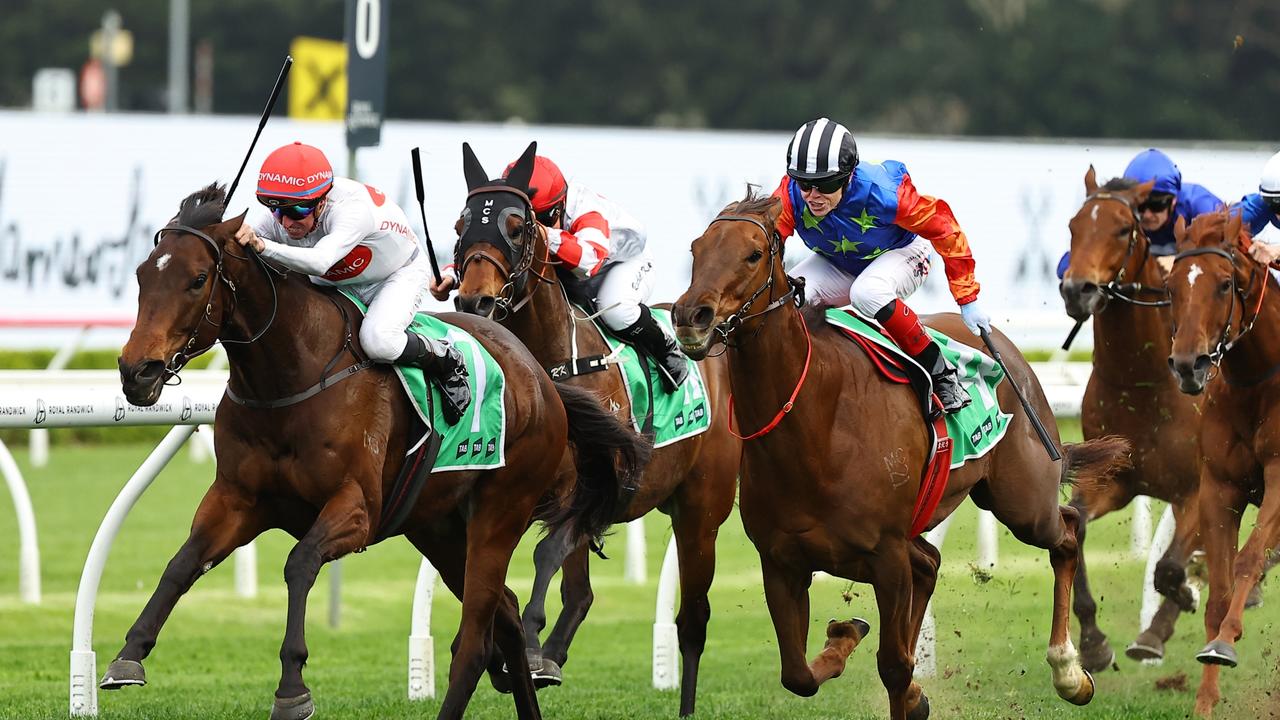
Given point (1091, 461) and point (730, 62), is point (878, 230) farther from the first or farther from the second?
point (730, 62)

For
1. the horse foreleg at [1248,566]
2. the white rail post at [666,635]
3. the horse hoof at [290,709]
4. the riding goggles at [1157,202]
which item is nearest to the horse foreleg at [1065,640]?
the horse foreleg at [1248,566]

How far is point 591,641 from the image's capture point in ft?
27.3

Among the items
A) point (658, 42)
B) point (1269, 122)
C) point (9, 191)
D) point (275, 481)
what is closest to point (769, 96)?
point (658, 42)

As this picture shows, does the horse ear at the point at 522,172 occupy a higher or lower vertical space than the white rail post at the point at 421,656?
higher

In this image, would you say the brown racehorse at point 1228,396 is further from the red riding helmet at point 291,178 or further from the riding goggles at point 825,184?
the red riding helmet at point 291,178

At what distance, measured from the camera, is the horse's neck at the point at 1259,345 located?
20.0ft

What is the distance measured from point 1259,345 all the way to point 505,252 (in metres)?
2.56

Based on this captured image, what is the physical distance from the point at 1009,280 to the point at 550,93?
1454cm

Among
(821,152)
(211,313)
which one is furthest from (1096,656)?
(211,313)

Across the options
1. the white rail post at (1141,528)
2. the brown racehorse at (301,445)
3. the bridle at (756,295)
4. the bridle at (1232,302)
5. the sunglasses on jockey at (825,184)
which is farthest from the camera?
the white rail post at (1141,528)

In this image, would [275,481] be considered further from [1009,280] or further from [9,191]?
[1009,280]

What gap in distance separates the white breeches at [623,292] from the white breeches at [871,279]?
727mm

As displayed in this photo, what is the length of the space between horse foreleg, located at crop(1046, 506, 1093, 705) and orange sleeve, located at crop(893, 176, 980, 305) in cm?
116

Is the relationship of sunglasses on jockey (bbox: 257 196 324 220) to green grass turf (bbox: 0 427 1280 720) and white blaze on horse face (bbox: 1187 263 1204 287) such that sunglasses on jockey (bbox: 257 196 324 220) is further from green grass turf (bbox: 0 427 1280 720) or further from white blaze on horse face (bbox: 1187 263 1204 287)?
white blaze on horse face (bbox: 1187 263 1204 287)
